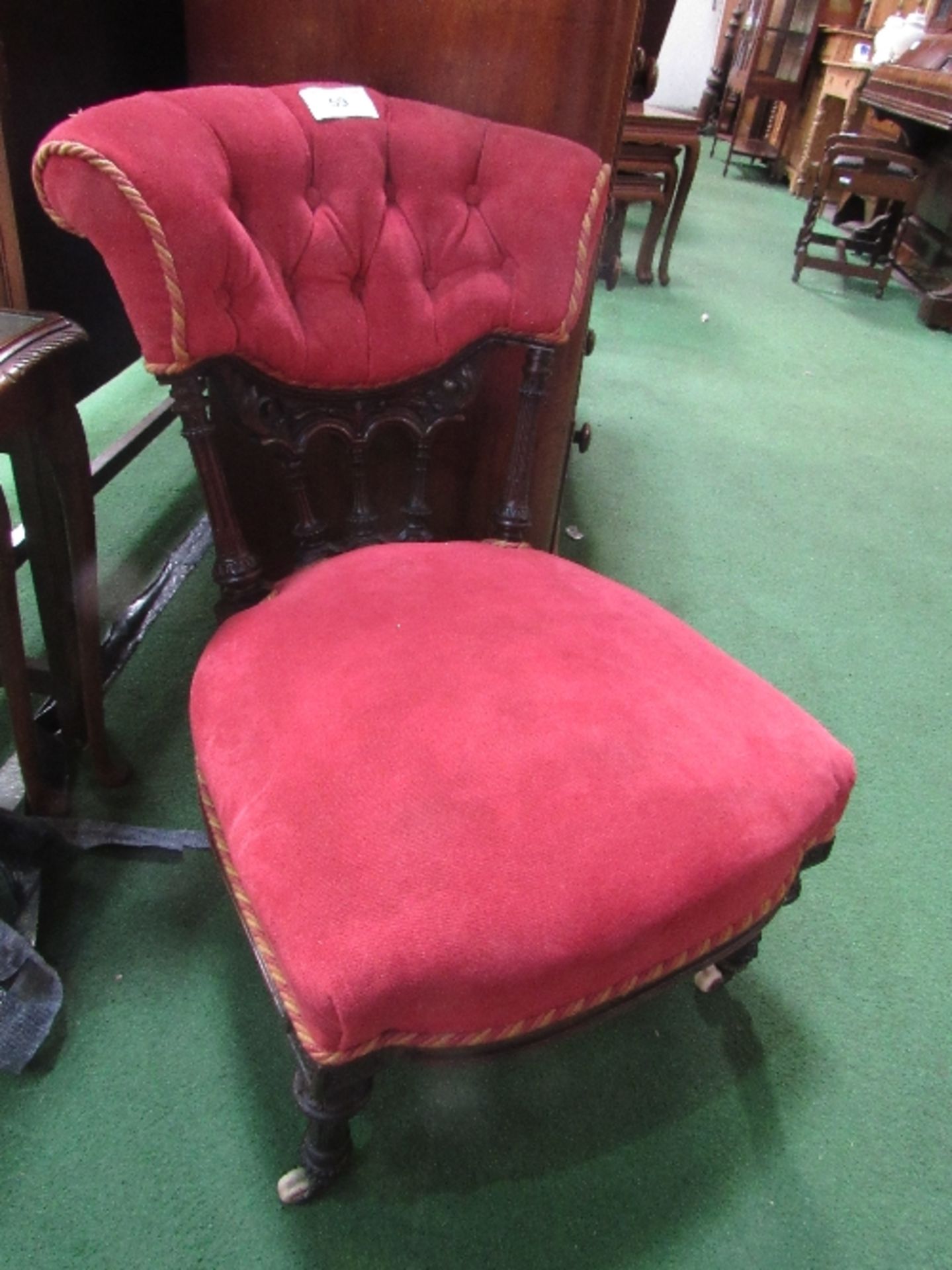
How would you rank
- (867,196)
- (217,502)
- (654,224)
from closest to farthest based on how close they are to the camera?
(217,502), (654,224), (867,196)

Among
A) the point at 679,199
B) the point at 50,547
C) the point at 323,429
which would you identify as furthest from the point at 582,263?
the point at 679,199

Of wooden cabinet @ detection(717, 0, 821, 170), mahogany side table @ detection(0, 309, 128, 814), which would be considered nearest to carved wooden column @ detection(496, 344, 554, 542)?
mahogany side table @ detection(0, 309, 128, 814)

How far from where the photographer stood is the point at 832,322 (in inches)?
137

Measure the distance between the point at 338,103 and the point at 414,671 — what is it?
615 mm

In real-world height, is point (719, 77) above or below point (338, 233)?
above

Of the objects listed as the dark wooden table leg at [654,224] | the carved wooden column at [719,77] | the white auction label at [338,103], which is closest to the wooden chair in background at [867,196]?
the dark wooden table leg at [654,224]

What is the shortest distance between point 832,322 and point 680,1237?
3.46m

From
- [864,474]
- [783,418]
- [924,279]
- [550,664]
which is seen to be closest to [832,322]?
[924,279]

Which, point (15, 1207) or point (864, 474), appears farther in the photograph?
point (864, 474)

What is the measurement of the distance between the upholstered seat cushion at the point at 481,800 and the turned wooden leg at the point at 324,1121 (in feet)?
0.18

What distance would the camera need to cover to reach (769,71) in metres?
5.97

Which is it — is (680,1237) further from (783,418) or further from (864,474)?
(783,418)

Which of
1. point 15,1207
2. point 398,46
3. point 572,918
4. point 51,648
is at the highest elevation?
point 398,46

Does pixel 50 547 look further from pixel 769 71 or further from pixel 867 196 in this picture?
pixel 769 71
